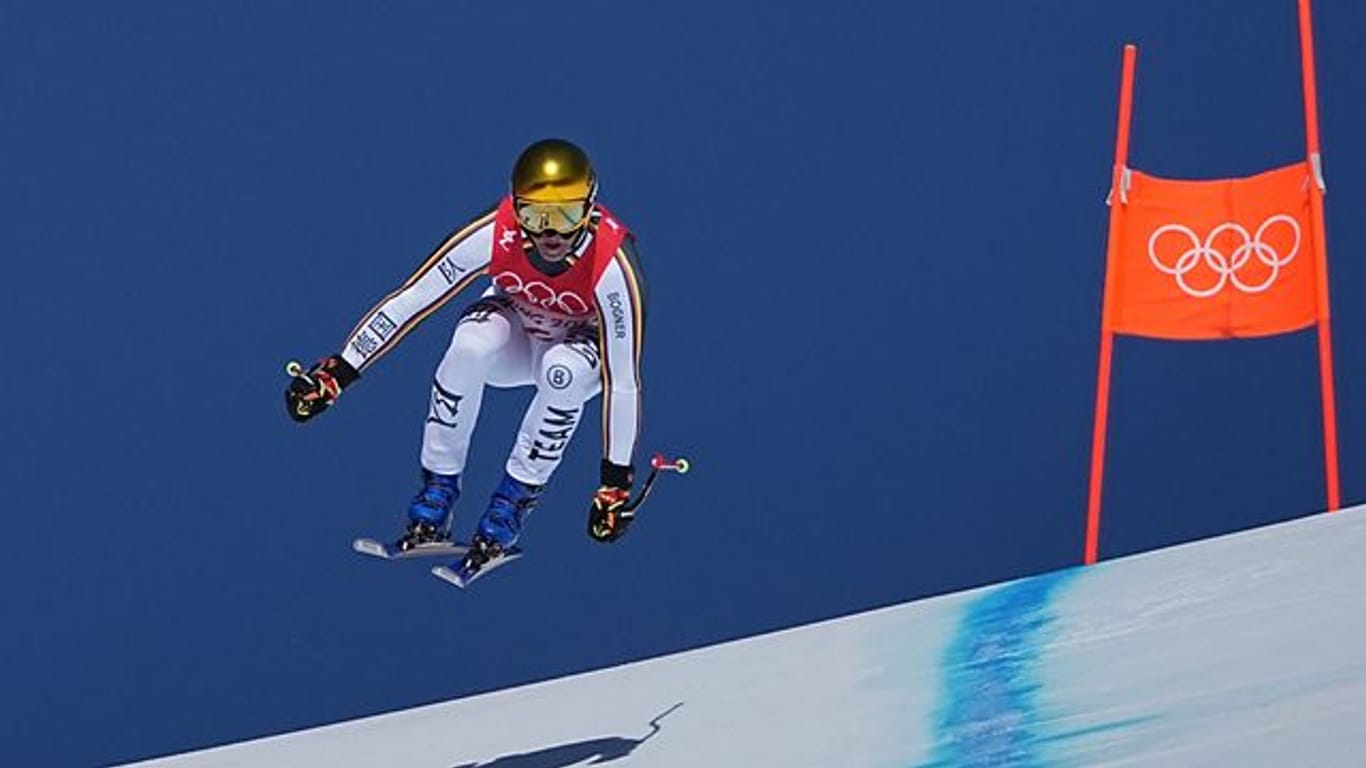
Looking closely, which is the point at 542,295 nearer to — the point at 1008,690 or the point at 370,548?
the point at 370,548

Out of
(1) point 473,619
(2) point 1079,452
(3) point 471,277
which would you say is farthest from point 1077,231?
(3) point 471,277

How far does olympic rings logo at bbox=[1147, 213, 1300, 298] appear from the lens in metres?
6.48

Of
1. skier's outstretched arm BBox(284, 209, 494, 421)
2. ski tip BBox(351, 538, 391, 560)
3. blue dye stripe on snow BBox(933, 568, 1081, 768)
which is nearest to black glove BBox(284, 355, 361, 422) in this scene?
skier's outstretched arm BBox(284, 209, 494, 421)

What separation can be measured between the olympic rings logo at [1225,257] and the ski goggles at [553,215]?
297 centimetres

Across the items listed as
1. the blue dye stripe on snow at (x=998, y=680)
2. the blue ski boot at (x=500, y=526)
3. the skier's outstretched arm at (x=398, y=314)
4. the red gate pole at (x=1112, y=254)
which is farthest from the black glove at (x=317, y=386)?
the red gate pole at (x=1112, y=254)

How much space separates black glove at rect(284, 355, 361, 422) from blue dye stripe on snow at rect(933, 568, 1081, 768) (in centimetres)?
130

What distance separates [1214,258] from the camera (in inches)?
256

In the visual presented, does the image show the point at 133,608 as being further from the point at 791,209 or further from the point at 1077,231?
the point at 1077,231

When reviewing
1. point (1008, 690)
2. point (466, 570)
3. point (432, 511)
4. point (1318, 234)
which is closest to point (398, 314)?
point (432, 511)

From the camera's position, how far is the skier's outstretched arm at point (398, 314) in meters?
3.90

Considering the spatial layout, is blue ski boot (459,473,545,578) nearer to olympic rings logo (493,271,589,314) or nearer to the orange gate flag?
olympic rings logo (493,271,589,314)

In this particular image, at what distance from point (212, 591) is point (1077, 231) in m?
2.51

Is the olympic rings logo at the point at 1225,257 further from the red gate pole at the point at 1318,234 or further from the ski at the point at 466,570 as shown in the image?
the ski at the point at 466,570

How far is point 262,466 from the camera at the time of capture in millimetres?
6656
